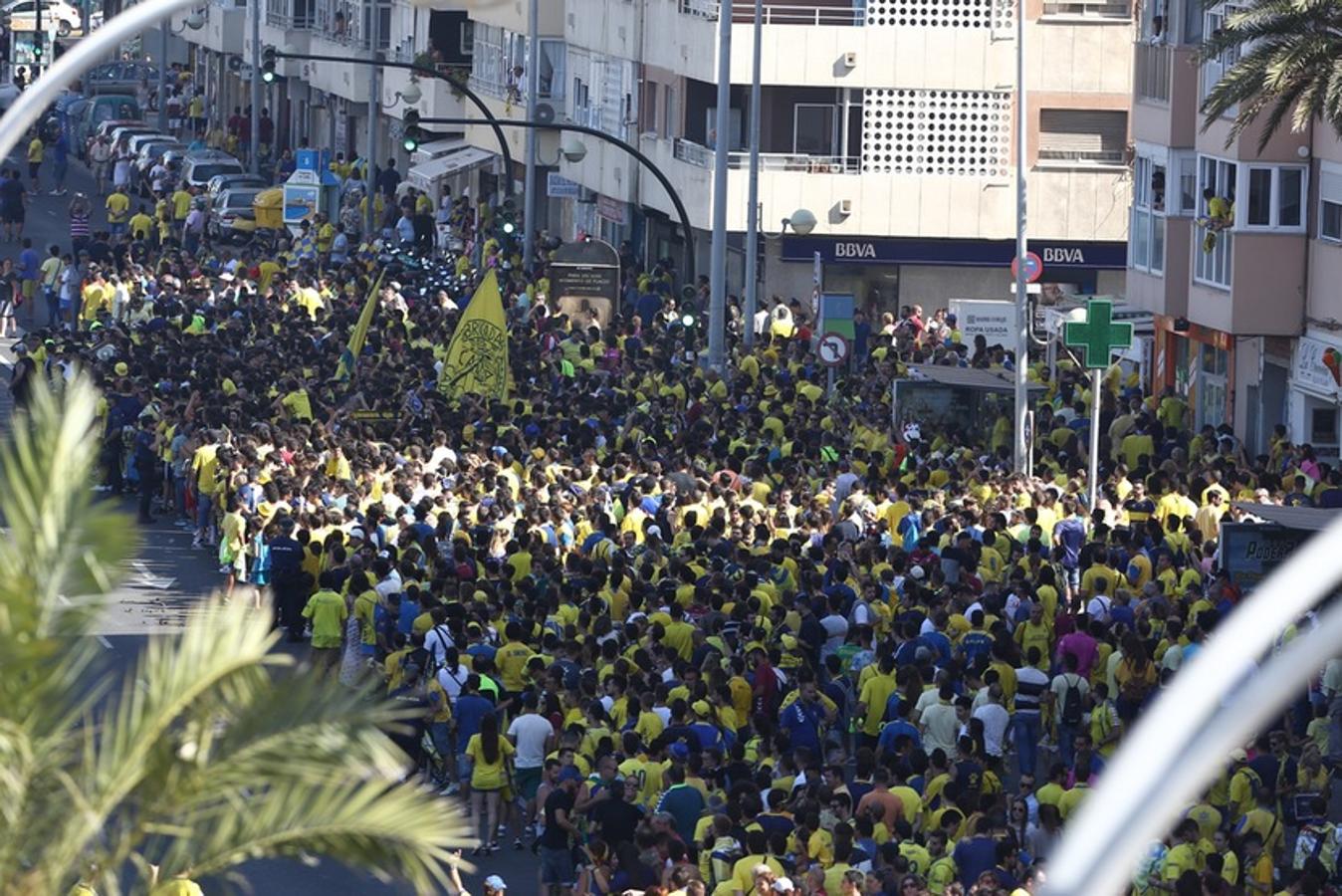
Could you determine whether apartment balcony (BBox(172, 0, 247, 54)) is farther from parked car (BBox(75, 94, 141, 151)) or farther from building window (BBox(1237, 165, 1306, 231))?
building window (BBox(1237, 165, 1306, 231))

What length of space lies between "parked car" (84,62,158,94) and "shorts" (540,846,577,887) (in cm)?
7231

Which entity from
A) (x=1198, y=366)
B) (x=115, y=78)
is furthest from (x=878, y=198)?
(x=115, y=78)

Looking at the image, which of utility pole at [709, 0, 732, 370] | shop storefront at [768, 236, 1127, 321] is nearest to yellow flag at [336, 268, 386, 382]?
utility pole at [709, 0, 732, 370]

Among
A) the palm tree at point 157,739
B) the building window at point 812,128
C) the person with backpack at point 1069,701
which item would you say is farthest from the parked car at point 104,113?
the palm tree at point 157,739

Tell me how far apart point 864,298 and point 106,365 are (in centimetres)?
1760

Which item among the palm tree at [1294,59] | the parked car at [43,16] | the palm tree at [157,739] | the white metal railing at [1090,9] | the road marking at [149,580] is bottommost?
the road marking at [149,580]

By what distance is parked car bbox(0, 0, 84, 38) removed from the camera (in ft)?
344

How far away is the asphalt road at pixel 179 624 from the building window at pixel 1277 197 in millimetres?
12874

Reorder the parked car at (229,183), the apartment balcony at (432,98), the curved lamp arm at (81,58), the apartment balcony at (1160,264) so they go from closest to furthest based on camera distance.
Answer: the curved lamp arm at (81,58)
the apartment balcony at (1160,264)
the parked car at (229,183)
the apartment balcony at (432,98)

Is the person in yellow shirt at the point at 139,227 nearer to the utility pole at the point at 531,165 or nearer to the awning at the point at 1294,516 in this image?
the utility pole at the point at 531,165

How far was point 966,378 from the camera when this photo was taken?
34.8 meters

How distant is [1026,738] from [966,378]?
13.9 metres

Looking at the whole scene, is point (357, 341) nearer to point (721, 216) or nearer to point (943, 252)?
point (721, 216)

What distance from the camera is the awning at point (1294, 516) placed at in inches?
928
